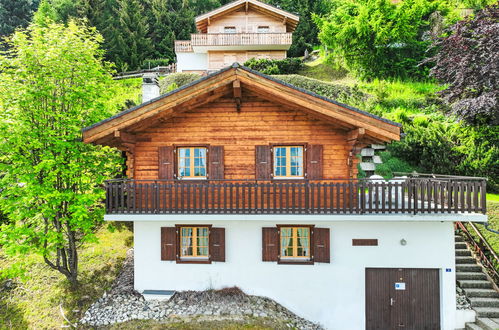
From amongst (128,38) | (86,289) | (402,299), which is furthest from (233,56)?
(402,299)

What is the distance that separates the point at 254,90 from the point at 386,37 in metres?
22.3

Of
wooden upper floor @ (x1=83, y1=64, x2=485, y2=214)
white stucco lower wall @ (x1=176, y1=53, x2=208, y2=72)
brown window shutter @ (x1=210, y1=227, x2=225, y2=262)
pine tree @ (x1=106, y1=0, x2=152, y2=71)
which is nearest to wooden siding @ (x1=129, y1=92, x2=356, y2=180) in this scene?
wooden upper floor @ (x1=83, y1=64, x2=485, y2=214)

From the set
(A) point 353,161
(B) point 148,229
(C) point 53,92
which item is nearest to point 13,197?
(C) point 53,92

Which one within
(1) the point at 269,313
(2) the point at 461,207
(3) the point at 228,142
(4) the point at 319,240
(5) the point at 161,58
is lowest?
(1) the point at 269,313

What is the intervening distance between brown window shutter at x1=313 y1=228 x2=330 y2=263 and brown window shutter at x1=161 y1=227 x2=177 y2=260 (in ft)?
15.4

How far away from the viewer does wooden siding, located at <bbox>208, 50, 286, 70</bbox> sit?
30.9 meters

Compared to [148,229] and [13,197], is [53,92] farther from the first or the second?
[148,229]

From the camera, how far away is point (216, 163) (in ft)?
33.2

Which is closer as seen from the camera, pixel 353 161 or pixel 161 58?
pixel 353 161

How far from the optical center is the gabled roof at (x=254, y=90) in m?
9.07

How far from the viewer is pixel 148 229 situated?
1021 cm

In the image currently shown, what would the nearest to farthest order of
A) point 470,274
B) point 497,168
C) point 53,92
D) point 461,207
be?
point 461,207 → point 53,92 → point 470,274 → point 497,168

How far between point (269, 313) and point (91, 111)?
9.13m

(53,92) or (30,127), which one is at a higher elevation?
(53,92)
